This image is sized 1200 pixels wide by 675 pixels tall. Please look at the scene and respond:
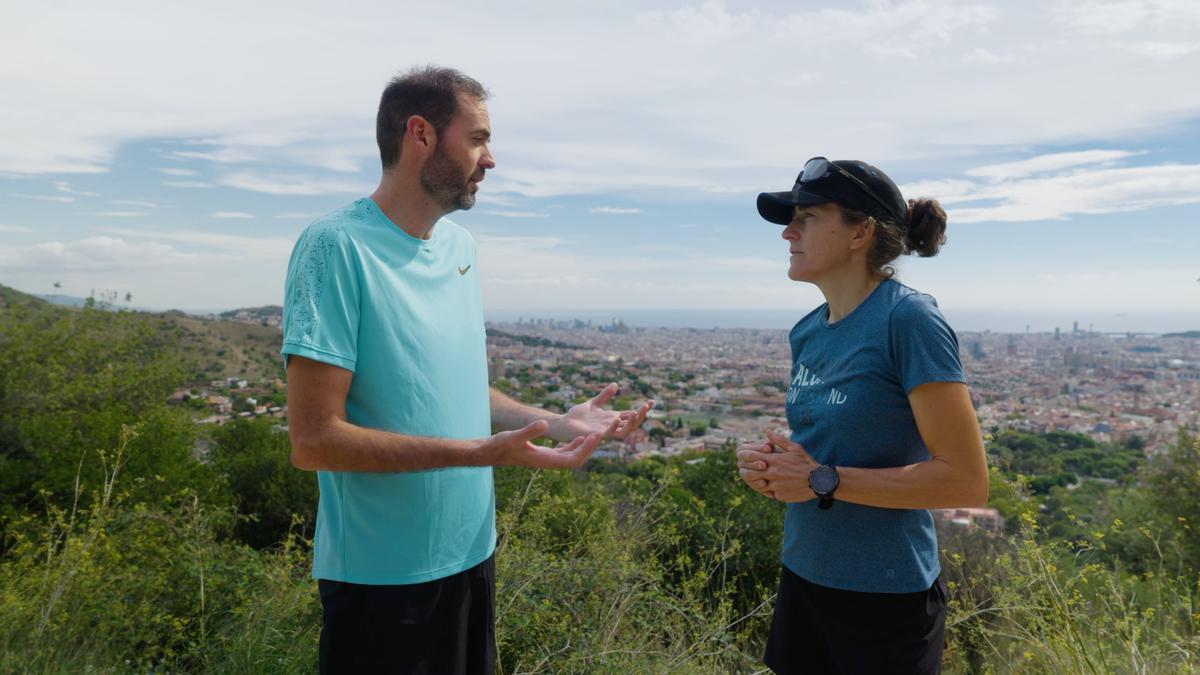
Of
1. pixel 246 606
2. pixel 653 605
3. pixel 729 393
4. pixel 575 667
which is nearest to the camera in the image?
pixel 575 667

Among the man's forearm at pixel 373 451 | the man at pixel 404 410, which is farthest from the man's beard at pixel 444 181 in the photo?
the man's forearm at pixel 373 451

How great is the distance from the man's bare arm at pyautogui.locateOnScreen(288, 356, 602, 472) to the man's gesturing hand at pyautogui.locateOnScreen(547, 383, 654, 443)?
0.47m

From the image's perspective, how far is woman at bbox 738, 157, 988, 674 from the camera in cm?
180

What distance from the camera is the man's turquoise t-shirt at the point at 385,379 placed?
181 cm

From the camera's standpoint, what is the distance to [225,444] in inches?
486

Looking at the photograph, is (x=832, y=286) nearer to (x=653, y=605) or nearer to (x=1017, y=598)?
(x=1017, y=598)

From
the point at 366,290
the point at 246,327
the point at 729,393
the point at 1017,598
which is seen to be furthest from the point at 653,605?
the point at 246,327

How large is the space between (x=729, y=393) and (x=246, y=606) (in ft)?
62.7

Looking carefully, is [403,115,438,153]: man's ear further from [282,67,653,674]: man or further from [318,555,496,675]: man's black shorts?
[318,555,496,675]: man's black shorts

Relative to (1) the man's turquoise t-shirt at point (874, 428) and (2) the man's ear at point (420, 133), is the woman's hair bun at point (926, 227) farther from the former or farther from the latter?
(2) the man's ear at point (420, 133)

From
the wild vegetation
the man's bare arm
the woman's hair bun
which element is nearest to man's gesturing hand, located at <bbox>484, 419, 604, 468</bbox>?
the man's bare arm

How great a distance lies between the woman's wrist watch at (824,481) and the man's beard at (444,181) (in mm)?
1295

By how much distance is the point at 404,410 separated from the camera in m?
1.91

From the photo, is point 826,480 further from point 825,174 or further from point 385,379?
point 385,379
